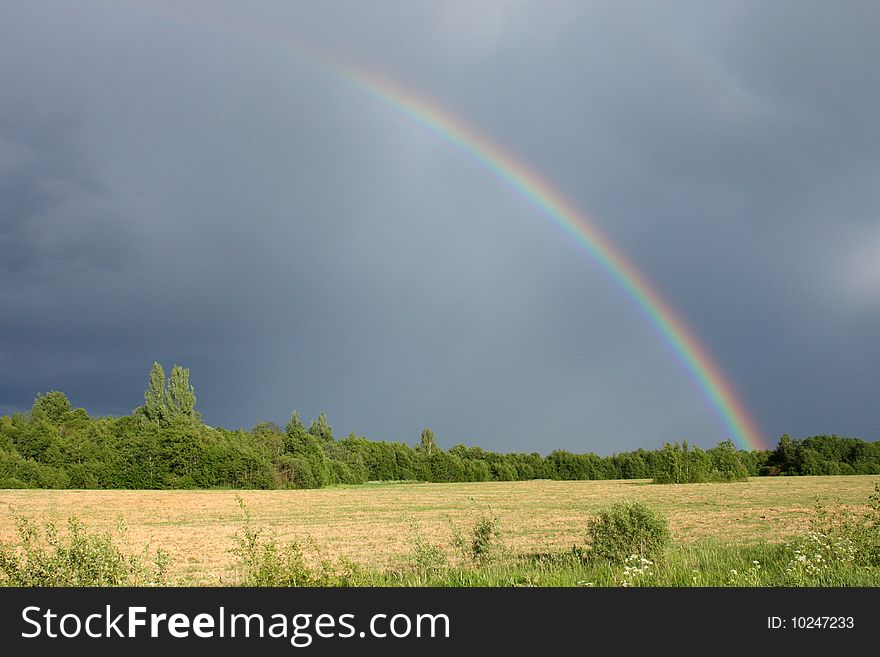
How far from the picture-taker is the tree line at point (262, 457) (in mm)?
95062

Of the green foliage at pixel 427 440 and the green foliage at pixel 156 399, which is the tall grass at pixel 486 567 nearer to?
the green foliage at pixel 156 399

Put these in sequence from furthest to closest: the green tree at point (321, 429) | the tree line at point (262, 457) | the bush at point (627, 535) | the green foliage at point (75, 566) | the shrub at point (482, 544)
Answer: the green tree at point (321, 429)
the tree line at point (262, 457)
the bush at point (627, 535)
the shrub at point (482, 544)
the green foliage at point (75, 566)

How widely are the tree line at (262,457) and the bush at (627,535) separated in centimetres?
8043

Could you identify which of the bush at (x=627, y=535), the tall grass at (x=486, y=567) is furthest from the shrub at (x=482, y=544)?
the bush at (x=627, y=535)

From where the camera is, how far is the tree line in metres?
95.1

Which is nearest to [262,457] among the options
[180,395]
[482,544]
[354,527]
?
[180,395]

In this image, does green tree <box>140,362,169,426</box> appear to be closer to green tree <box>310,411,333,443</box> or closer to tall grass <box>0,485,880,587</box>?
green tree <box>310,411,333,443</box>

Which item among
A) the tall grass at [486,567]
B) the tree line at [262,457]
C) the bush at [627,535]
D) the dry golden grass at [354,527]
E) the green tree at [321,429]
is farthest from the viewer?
the green tree at [321,429]

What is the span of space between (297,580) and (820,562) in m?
8.80

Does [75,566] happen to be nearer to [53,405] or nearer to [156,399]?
[156,399]

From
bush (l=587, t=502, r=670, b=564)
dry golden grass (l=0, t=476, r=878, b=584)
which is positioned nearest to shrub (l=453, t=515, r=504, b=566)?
dry golden grass (l=0, t=476, r=878, b=584)

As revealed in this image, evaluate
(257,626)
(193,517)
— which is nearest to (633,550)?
(257,626)

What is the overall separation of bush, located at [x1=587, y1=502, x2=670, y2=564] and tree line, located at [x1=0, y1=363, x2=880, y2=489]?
264ft

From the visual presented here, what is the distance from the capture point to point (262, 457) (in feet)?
343
